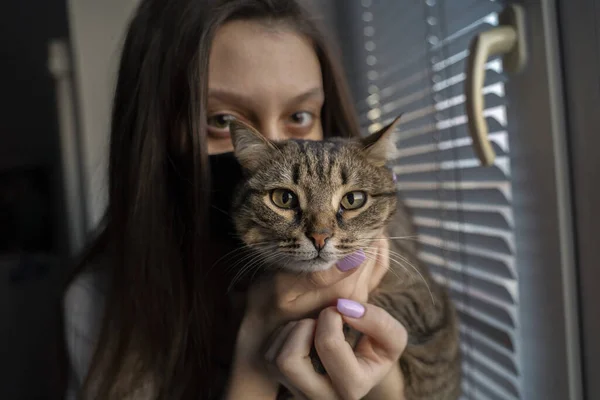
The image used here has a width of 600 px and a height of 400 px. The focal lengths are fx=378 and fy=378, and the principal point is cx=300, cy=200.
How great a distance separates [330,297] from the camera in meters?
0.70

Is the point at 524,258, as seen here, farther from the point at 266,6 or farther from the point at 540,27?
the point at 266,6

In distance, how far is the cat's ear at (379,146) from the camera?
744mm

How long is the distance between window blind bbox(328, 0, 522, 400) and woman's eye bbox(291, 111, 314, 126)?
0.24 metres

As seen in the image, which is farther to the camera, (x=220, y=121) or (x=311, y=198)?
(x=220, y=121)

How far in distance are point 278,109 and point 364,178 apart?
0.87 ft

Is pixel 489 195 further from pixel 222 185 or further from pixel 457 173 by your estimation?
pixel 222 185

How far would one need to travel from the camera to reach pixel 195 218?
0.78 metres

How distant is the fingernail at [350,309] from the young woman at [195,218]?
0.02m

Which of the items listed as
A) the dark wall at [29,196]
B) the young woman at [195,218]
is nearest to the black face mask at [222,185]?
the young woman at [195,218]

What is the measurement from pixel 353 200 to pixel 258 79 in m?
0.33

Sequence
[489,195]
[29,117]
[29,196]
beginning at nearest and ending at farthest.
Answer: [489,195] < [29,196] < [29,117]

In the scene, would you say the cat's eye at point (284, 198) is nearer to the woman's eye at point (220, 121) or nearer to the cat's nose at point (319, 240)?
the cat's nose at point (319, 240)

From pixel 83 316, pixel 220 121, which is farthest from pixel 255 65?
pixel 83 316

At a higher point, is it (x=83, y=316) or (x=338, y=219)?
(x=338, y=219)
